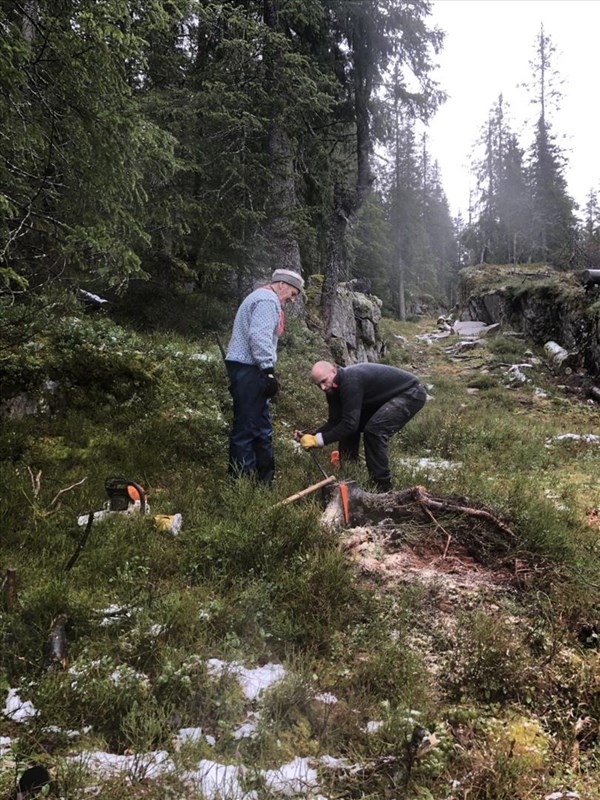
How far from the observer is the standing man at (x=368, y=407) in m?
5.21

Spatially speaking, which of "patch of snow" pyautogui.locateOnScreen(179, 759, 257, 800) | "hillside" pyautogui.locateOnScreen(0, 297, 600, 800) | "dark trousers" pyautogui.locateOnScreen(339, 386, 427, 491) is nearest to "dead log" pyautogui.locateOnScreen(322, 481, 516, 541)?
"hillside" pyautogui.locateOnScreen(0, 297, 600, 800)

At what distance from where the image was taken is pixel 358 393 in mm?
5305

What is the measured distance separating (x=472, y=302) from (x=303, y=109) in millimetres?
18279

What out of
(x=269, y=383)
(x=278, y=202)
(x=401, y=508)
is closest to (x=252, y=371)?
(x=269, y=383)

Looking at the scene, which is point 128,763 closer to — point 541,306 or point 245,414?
point 245,414

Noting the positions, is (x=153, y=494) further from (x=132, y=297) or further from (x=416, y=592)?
(x=132, y=297)

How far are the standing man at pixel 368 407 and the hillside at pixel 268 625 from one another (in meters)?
0.42

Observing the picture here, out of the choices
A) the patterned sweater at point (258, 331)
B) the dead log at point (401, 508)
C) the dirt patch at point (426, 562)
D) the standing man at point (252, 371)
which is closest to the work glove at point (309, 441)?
the standing man at point (252, 371)

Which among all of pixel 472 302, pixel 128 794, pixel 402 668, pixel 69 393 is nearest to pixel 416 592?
pixel 402 668

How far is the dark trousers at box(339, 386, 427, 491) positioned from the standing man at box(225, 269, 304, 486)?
115 cm

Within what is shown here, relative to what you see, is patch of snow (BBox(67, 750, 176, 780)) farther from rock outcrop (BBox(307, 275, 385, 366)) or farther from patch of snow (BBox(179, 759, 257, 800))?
rock outcrop (BBox(307, 275, 385, 366))

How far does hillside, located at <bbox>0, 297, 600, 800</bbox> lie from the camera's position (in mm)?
2213

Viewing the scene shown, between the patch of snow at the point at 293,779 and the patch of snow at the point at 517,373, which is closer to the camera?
the patch of snow at the point at 293,779

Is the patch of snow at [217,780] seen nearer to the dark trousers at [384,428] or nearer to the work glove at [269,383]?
the work glove at [269,383]
